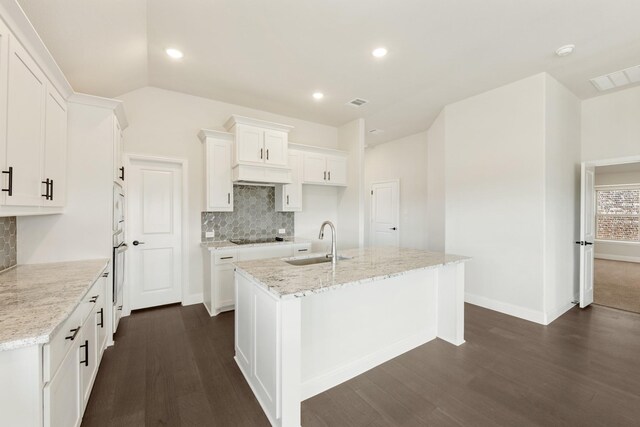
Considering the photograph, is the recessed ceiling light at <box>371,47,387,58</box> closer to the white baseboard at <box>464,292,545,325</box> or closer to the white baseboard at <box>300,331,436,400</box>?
the white baseboard at <box>300,331,436,400</box>

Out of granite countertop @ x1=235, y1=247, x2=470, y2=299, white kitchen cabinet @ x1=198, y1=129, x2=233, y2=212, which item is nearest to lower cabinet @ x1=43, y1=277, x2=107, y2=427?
granite countertop @ x1=235, y1=247, x2=470, y2=299

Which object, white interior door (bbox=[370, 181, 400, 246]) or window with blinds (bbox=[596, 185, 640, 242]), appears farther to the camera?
window with blinds (bbox=[596, 185, 640, 242])

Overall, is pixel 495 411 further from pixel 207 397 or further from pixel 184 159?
pixel 184 159

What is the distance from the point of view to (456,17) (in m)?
2.35

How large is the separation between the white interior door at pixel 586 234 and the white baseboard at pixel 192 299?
17.3 ft

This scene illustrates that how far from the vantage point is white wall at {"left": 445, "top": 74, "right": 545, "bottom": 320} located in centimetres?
338

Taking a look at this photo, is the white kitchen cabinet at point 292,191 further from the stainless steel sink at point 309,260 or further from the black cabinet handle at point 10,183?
the black cabinet handle at point 10,183

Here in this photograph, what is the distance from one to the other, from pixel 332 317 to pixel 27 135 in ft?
7.73

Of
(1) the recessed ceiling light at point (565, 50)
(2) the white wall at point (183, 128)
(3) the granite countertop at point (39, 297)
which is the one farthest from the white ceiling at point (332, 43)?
(3) the granite countertop at point (39, 297)

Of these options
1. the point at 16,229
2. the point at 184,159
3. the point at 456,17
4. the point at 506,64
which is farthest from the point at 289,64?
the point at 16,229

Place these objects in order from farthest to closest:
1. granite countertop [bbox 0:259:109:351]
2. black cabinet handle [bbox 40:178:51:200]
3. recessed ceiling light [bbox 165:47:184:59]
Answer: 1. recessed ceiling light [bbox 165:47:184:59]
2. black cabinet handle [bbox 40:178:51:200]
3. granite countertop [bbox 0:259:109:351]

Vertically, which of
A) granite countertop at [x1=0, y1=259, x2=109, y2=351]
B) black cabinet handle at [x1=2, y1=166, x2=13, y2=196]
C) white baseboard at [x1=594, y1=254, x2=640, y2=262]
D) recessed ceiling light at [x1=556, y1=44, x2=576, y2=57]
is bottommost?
white baseboard at [x1=594, y1=254, x2=640, y2=262]

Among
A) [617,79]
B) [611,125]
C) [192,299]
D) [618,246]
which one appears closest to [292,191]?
[192,299]

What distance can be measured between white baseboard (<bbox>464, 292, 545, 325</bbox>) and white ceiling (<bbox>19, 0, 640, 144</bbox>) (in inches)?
113
